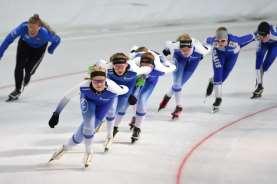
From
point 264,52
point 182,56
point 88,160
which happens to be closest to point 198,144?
point 182,56

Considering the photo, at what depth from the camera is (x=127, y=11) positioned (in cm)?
1420

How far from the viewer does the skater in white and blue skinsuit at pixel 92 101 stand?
20.3ft

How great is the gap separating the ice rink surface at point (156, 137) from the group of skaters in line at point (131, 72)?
0.67ft

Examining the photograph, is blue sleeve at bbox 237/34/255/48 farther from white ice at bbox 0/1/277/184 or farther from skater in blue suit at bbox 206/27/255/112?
white ice at bbox 0/1/277/184

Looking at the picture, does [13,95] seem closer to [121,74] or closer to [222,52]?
[121,74]

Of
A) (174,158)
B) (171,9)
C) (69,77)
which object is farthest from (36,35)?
(171,9)

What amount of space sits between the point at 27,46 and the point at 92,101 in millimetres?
3167

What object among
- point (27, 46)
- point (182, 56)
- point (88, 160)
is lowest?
point (88, 160)

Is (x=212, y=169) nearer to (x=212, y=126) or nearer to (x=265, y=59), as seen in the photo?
(x=212, y=126)

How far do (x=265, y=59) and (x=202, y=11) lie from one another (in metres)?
5.44

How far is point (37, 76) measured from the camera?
1082 cm

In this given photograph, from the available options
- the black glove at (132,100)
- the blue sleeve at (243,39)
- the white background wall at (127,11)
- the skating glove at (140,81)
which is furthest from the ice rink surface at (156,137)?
the white background wall at (127,11)

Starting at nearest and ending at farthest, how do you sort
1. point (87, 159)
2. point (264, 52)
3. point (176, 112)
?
point (87, 159)
point (176, 112)
point (264, 52)

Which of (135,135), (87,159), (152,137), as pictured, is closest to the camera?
(87,159)
